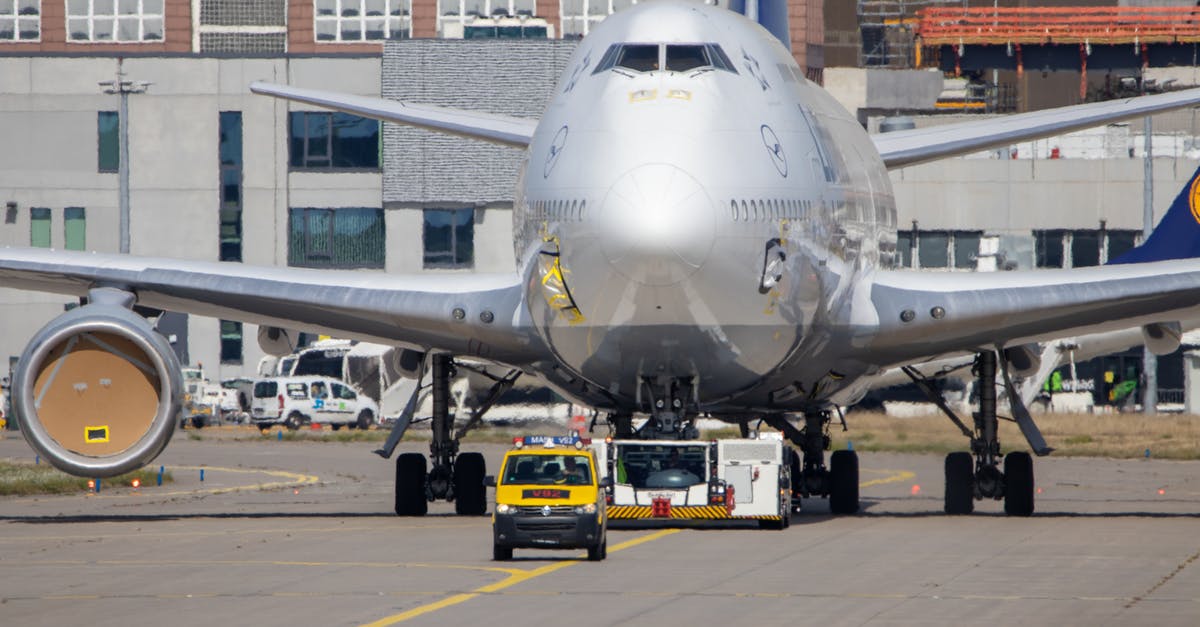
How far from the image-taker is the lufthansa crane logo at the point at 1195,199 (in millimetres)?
34188

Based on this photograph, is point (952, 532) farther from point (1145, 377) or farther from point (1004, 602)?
point (1145, 377)

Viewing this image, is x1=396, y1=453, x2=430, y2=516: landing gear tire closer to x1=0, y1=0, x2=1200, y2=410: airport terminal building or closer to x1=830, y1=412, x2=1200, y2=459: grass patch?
x1=830, y1=412, x2=1200, y2=459: grass patch

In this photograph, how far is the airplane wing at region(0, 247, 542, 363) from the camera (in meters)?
25.2

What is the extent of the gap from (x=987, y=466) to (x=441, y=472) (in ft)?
24.0

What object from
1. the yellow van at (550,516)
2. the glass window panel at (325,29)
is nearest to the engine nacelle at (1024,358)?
the yellow van at (550,516)

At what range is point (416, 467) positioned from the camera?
90.1 ft

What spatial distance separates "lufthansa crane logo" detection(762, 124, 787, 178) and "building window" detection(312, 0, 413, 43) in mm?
63708

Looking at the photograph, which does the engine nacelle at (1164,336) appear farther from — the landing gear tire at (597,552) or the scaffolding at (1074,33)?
the scaffolding at (1074,33)

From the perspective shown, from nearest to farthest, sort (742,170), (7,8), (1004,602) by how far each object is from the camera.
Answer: (1004,602), (742,170), (7,8)

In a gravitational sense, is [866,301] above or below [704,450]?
above

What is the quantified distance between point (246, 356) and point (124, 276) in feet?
173

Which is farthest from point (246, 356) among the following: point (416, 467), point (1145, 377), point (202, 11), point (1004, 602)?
point (1004, 602)

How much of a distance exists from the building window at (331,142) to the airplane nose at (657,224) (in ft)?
183

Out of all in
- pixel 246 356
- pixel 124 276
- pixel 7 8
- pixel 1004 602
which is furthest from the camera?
pixel 7 8
